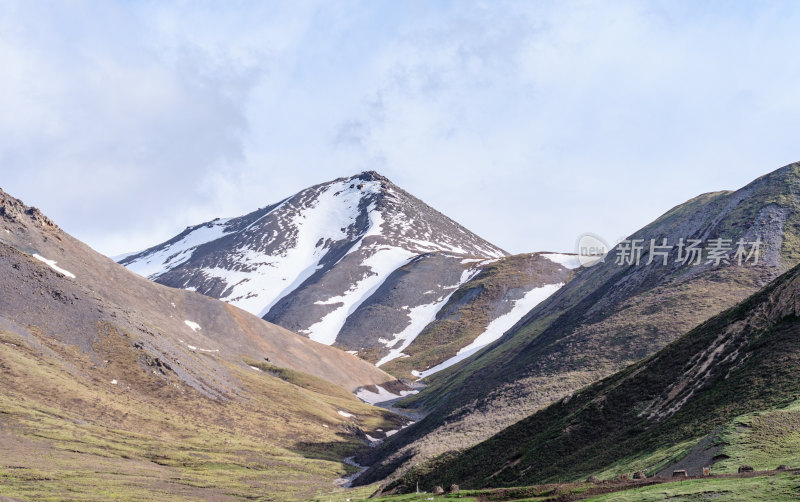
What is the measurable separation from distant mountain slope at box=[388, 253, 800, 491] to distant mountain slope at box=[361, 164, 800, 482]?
585 inches

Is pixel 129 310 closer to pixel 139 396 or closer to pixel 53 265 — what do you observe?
pixel 53 265

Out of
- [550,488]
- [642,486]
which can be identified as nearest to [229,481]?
[550,488]

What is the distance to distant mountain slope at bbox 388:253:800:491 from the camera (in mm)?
48000

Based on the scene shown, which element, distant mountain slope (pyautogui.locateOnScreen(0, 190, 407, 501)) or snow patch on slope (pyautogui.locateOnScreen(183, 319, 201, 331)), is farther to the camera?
snow patch on slope (pyautogui.locateOnScreen(183, 319, 201, 331))

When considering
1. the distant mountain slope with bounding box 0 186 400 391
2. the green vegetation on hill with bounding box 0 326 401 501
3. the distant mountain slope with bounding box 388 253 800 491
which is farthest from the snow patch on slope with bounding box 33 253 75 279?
the distant mountain slope with bounding box 388 253 800 491

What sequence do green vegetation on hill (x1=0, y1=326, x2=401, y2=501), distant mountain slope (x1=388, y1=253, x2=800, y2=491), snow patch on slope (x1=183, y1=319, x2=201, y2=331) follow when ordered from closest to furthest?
distant mountain slope (x1=388, y1=253, x2=800, y2=491)
green vegetation on hill (x1=0, y1=326, x2=401, y2=501)
snow patch on slope (x1=183, y1=319, x2=201, y2=331)

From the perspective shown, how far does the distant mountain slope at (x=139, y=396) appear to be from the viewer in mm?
81750

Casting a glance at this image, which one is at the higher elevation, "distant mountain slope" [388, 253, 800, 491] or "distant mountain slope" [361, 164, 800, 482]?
"distant mountain slope" [361, 164, 800, 482]

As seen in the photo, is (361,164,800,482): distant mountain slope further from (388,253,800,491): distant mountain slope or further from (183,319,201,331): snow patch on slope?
(183,319,201,331): snow patch on slope

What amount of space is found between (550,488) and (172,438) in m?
82.8

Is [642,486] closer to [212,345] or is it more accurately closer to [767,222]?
[767,222]

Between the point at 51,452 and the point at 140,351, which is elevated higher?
the point at 140,351

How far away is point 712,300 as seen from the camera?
99062 mm

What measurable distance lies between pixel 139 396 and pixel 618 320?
284 ft
